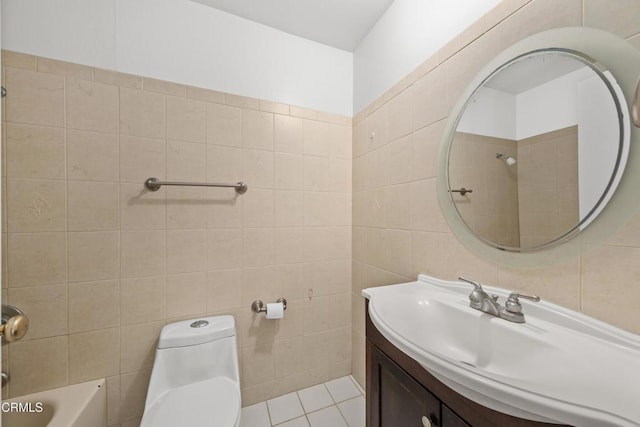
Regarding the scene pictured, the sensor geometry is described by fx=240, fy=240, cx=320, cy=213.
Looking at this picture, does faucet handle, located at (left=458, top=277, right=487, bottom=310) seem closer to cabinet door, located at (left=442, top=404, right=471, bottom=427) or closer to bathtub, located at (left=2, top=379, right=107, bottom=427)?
cabinet door, located at (left=442, top=404, right=471, bottom=427)

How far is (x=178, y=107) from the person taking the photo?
4.39 feet

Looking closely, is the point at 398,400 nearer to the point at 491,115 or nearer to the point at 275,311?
the point at 275,311

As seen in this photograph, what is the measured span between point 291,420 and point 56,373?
46.8 inches

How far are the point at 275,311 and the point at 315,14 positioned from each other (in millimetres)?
1813

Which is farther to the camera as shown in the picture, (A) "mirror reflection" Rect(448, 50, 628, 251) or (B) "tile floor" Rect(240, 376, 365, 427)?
(B) "tile floor" Rect(240, 376, 365, 427)

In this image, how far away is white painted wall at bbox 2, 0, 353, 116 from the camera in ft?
3.33

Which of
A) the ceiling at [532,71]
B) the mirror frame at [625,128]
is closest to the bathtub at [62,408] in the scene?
the mirror frame at [625,128]

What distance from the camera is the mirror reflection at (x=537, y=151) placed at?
63 centimetres

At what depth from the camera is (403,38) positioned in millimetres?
1292

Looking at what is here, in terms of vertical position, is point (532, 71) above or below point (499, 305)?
above

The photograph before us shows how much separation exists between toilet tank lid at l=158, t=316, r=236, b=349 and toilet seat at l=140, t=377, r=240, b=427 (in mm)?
203

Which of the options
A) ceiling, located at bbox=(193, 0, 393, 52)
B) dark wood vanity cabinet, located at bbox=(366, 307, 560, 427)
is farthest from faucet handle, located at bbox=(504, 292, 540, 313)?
ceiling, located at bbox=(193, 0, 393, 52)

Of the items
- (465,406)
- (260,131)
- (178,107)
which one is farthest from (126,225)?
(465,406)

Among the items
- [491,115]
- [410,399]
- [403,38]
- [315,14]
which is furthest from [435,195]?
[315,14]
